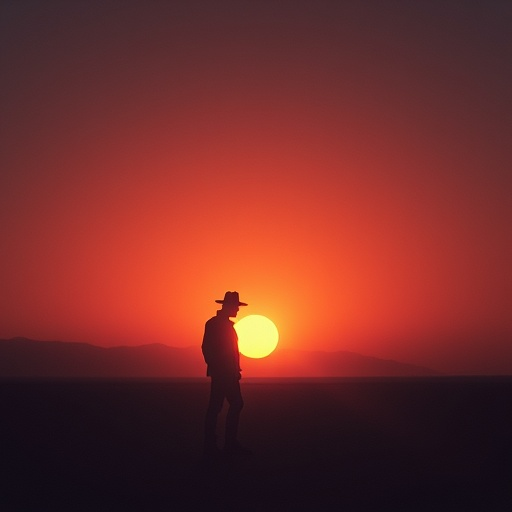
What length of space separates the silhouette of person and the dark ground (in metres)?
0.48

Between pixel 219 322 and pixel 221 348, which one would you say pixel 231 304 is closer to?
pixel 219 322

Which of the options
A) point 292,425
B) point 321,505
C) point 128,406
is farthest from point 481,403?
point 321,505

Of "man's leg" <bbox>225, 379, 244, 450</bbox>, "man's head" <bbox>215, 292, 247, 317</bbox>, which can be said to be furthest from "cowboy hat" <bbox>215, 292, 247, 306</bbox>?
"man's leg" <bbox>225, 379, 244, 450</bbox>

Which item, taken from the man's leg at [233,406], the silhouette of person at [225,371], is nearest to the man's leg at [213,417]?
the silhouette of person at [225,371]

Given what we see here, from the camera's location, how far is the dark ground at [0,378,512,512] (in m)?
7.20

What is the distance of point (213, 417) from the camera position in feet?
33.2

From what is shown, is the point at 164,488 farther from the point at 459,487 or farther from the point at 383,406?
the point at 383,406

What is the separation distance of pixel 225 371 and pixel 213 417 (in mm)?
611

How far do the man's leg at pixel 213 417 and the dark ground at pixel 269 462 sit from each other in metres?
0.29

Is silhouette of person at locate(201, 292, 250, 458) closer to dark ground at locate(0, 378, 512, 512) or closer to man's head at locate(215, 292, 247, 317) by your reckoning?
man's head at locate(215, 292, 247, 317)

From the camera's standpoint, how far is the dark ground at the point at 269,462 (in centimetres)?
720

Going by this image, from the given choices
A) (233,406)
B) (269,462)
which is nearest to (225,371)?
(233,406)

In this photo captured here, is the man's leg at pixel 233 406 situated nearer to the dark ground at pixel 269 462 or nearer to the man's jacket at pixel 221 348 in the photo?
the man's jacket at pixel 221 348

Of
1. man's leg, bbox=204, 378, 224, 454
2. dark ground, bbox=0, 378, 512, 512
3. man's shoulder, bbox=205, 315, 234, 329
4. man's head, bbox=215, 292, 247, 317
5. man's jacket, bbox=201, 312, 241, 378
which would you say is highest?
man's head, bbox=215, 292, 247, 317
